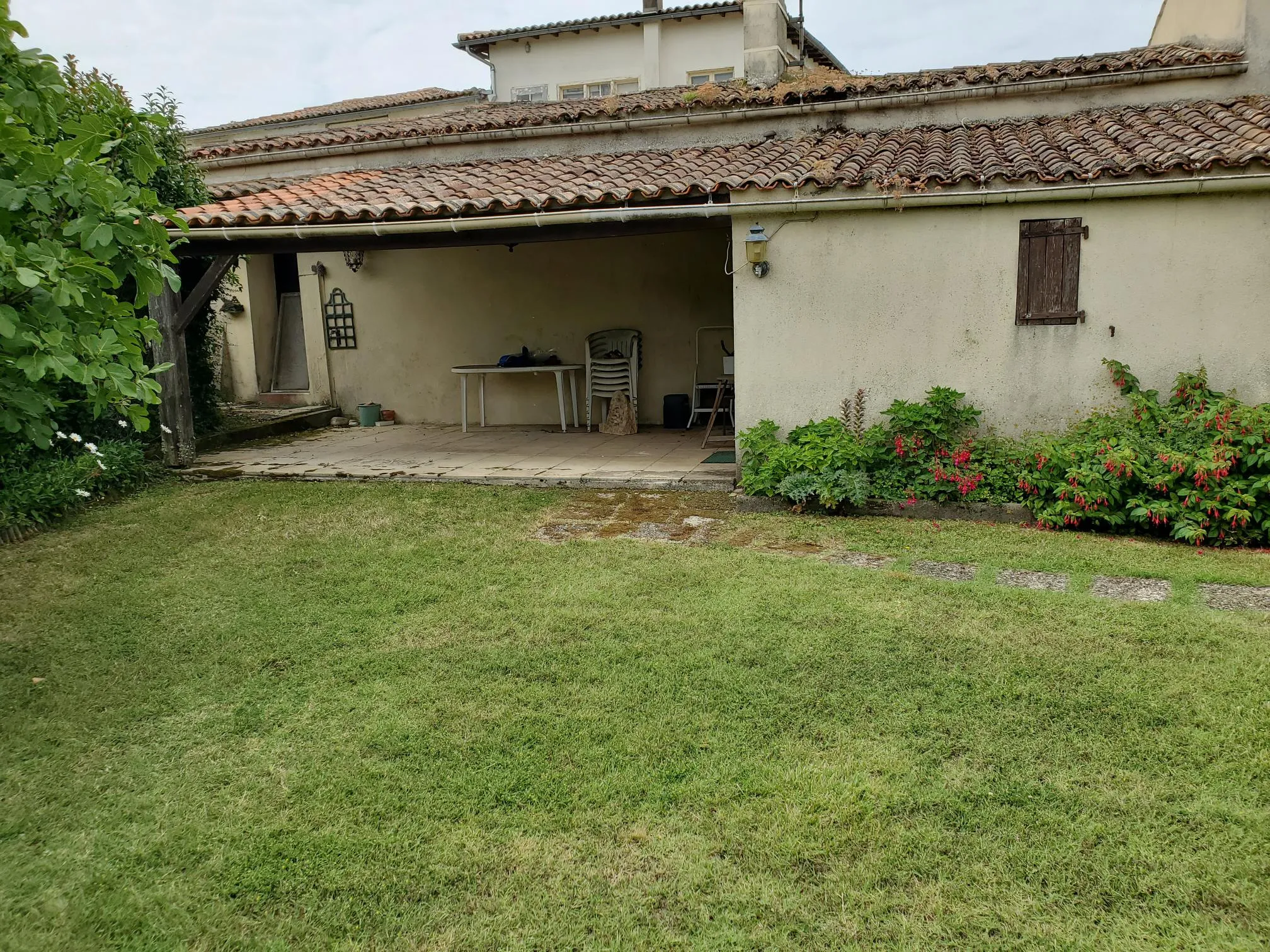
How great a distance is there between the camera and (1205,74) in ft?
28.8

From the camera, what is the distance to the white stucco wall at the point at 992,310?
6.54 metres

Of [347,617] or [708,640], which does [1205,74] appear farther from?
[347,617]

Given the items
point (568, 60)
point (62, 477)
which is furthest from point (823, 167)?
point (568, 60)

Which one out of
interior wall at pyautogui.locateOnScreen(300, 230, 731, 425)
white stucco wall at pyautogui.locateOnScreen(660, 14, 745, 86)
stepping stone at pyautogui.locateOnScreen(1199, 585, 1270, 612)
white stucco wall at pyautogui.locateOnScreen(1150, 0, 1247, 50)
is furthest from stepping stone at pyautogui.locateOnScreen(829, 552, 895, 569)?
white stucco wall at pyautogui.locateOnScreen(660, 14, 745, 86)

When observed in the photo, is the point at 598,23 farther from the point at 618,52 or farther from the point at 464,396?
the point at 464,396

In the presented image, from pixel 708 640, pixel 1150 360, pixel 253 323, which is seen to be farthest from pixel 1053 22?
pixel 708 640

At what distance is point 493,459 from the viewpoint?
30.3 feet

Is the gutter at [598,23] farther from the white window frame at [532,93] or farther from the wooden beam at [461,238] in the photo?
the wooden beam at [461,238]

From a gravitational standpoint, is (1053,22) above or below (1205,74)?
above

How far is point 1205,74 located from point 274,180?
1039 centimetres

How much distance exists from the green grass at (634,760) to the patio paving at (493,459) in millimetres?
2499

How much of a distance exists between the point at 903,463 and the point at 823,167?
2.66 m

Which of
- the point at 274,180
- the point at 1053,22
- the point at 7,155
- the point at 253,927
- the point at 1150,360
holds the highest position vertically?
the point at 1053,22

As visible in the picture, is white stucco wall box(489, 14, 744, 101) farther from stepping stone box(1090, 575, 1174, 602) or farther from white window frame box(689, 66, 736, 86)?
stepping stone box(1090, 575, 1174, 602)
